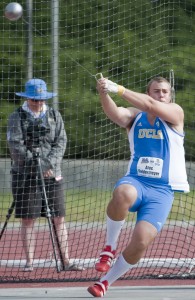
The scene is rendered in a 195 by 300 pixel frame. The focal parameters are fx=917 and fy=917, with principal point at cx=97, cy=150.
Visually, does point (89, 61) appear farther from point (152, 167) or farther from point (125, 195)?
point (125, 195)

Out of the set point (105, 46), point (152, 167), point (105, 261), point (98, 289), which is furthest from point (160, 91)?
point (105, 46)

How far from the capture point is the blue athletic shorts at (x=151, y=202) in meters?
7.53

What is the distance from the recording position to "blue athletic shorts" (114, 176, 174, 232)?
7527mm

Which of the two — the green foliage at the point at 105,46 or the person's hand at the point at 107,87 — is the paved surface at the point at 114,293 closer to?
the person's hand at the point at 107,87

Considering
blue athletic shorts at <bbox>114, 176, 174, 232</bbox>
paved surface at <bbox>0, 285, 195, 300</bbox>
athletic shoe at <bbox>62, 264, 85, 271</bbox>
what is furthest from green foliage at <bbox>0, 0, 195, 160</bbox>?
paved surface at <bbox>0, 285, 195, 300</bbox>

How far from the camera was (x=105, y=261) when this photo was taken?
7.62 m

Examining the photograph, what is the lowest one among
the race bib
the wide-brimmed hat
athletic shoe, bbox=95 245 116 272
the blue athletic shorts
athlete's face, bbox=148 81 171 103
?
athletic shoe, bbox=95 245 116 272

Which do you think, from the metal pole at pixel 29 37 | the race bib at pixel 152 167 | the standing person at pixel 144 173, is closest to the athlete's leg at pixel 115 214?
the standing person at pixel 144 173

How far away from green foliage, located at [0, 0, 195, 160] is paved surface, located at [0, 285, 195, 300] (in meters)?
2.73

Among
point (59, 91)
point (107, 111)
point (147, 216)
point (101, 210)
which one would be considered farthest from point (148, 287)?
point (101, 210)

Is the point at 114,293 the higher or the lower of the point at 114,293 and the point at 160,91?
the lower

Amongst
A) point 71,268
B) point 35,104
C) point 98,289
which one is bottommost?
point 71,268

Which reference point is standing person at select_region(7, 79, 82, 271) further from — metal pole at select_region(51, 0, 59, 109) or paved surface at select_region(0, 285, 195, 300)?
paved surface at select_region(0, 285, 195, 300)

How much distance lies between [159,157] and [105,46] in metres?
3.29
